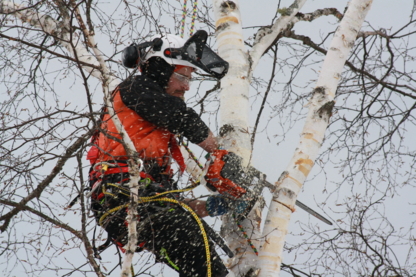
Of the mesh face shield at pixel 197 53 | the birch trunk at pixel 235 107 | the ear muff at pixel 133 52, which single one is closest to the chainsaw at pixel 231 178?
the birch trunk at pixel 235 107

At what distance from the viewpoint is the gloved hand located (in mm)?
3209

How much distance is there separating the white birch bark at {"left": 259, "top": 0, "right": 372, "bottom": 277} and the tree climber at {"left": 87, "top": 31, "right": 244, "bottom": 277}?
1.37 ft

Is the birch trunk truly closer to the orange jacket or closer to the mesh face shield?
the mesh face shield

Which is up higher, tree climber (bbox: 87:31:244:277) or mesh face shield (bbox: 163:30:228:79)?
mesh face shield (bbox: 163:30:228:79)

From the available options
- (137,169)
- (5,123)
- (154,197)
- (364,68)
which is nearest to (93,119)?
(137,169)

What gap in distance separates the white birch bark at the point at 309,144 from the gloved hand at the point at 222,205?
0.85 feet

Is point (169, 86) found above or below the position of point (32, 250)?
above

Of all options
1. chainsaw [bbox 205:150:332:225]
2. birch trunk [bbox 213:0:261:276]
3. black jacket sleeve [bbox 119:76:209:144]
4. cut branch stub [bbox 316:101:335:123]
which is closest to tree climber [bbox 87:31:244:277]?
black jacket sleeve [bbox 119:76:209:144]

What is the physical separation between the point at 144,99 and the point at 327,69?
5.83 ft

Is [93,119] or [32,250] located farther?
[32,250]

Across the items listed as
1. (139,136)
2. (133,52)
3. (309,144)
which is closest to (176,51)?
(133,52)

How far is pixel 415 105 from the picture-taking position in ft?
18.3

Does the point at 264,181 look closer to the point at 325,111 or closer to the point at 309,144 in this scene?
the point at 309,144

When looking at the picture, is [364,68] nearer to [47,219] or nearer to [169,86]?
[169,86]
